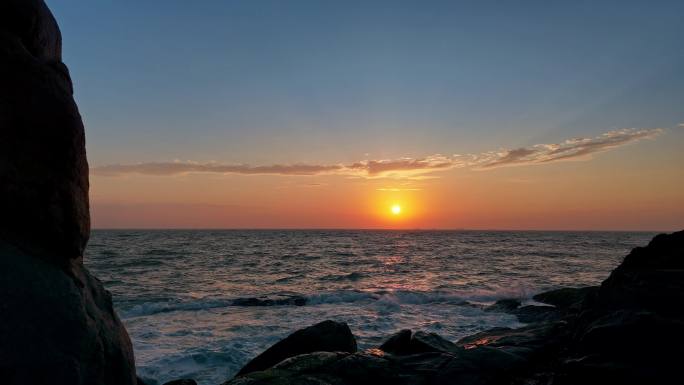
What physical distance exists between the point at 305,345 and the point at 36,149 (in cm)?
764

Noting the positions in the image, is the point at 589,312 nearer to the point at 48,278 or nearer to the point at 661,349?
the point at 661,349

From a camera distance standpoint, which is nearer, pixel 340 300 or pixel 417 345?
pixel 417 345

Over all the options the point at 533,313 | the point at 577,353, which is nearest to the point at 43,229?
the point at 577,353

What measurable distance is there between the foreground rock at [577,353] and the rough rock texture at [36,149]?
11.8ft

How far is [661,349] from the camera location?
6.00m

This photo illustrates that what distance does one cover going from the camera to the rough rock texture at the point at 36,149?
5.09 meters

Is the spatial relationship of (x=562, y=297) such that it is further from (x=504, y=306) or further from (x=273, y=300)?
(x=273, y=300)

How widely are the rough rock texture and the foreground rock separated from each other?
360cm

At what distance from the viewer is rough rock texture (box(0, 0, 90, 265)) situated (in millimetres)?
5094

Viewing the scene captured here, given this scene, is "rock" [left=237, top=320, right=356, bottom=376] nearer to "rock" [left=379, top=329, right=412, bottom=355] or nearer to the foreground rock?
"rock" [left=379, top=329, right=412, bottom=355]

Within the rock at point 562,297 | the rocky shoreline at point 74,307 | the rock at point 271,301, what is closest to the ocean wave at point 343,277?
the rock at point 271,301

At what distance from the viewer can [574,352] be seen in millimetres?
6824

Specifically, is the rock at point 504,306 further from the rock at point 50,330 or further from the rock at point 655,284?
the rock at point 50,330

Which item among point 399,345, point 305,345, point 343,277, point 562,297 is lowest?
point 343,277
